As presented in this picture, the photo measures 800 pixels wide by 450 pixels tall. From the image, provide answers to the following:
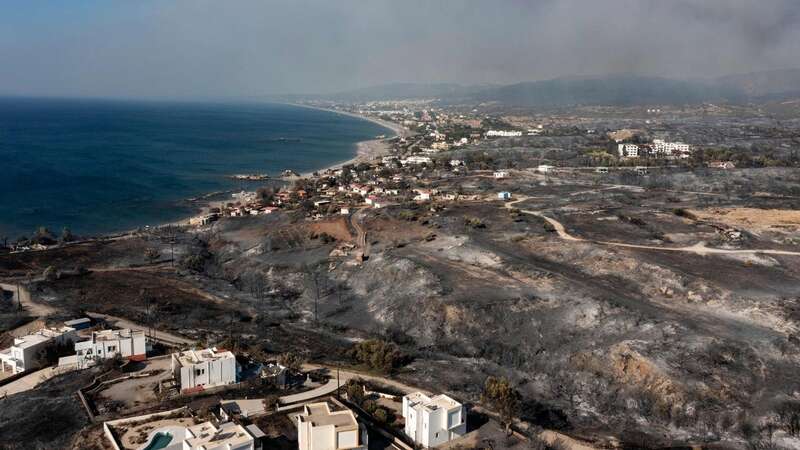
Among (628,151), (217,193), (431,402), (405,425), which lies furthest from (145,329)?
(628,151)

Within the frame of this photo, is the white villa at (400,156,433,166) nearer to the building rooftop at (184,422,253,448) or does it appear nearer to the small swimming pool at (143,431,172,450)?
the small swimming pool at (143,431,172,450)

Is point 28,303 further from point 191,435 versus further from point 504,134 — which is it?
point 504,134

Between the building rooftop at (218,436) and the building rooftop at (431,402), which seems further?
the building rooftop at (431,402)

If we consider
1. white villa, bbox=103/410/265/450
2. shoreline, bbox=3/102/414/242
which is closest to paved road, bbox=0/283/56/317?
shoreline, bbox=3/102/414/242

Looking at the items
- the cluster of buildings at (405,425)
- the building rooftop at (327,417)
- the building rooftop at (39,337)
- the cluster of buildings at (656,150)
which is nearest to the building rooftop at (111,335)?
the building rooftop at (39,337)

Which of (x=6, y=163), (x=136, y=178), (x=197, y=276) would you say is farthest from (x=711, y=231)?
(x=6, y=163)

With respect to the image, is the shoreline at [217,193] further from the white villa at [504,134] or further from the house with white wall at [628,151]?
the house with white wall at [628,151]
